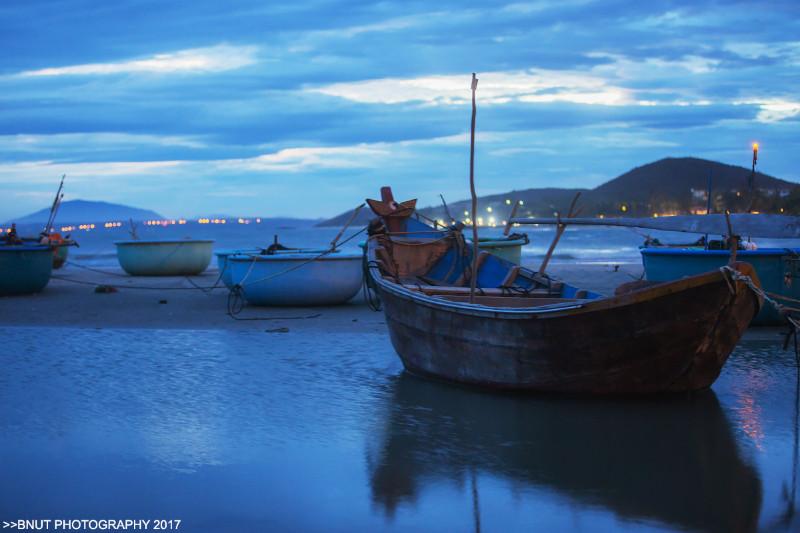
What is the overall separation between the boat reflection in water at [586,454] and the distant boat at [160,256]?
1505 cm

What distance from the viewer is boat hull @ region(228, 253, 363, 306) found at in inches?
555

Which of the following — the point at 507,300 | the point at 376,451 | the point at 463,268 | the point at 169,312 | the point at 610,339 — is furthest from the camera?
the point at 169,312

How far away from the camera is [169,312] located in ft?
47.0

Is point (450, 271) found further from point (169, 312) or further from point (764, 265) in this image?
point (169, 312)

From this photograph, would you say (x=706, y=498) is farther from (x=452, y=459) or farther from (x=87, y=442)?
(x=87, y=442)

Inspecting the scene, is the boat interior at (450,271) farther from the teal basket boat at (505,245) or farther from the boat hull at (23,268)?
the boat hull at (23,268)

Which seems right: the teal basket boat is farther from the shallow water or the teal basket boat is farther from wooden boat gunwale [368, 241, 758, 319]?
wooden boat gunwale [368, 241, 758, 319]

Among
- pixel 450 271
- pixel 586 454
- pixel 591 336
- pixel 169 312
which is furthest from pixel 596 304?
pixel 169 312

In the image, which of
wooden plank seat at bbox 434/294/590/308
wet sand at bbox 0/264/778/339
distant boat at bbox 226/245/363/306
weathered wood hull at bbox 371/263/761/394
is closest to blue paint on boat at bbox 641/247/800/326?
wet sand at bbox 0/264/778/339

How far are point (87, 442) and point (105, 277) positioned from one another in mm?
17535

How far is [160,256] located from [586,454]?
17.5 metres

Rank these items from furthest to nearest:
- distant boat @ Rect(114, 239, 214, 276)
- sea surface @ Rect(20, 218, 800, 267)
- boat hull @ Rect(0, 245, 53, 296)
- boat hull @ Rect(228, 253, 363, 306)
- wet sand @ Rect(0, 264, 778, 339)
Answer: sea surface @ Rect(20, 218, 800, 267), distant boat @ Rect(114, 239, 214, 276), boat hull @ Rect(0, 245, 53, 296), boat hull @ Rect(228, 253, 363, 306), wet sand @ Rect(0, 264, 778, 339)

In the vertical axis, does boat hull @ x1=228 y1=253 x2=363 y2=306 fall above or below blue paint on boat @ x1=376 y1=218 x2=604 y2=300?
below

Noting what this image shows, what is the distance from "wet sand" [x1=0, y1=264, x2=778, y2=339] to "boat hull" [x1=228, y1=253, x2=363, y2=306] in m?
0.21
